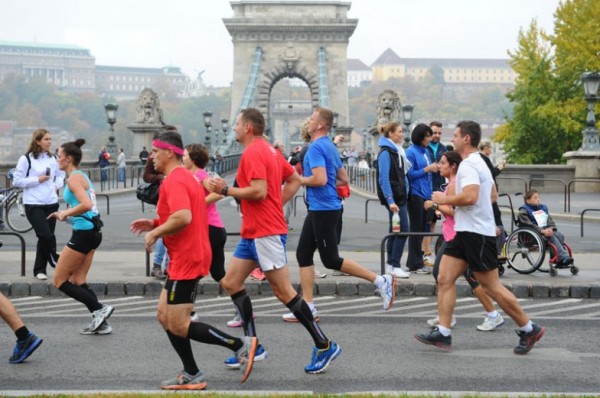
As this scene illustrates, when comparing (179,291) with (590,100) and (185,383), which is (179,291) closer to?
(185,383)

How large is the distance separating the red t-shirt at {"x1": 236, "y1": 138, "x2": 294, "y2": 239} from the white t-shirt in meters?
1.58

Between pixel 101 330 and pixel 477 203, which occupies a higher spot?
pixel 477 203

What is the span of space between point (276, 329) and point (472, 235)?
2232mm

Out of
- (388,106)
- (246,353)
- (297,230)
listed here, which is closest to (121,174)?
(388,106)

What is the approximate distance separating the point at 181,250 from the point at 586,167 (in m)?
27.4

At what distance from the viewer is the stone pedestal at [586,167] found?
107 feet

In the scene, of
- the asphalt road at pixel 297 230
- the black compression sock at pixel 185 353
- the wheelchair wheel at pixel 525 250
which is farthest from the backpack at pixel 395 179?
the black compression sock at pixel 185 353

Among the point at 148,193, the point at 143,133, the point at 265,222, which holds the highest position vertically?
the point at 143,133

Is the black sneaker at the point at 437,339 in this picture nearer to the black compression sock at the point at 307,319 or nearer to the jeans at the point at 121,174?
the black compression sock at the point at 307,319

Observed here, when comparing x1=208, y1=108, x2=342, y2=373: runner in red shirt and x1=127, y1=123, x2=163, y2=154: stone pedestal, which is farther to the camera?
x1=127, y1=123, x2=163, y2=154: stone pedestal

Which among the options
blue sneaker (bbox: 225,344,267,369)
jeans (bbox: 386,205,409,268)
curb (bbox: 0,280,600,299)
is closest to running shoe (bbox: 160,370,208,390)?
blue sneaker (bbox: 225,344,267,369)

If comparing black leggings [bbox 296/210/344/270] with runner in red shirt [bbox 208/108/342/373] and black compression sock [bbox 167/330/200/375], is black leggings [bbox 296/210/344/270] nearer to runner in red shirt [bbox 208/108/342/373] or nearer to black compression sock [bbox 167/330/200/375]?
runner in red shirt [bbox 208/108/342/373]

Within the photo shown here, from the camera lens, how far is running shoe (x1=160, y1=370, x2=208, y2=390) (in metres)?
7.48

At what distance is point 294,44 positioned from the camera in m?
86.4
